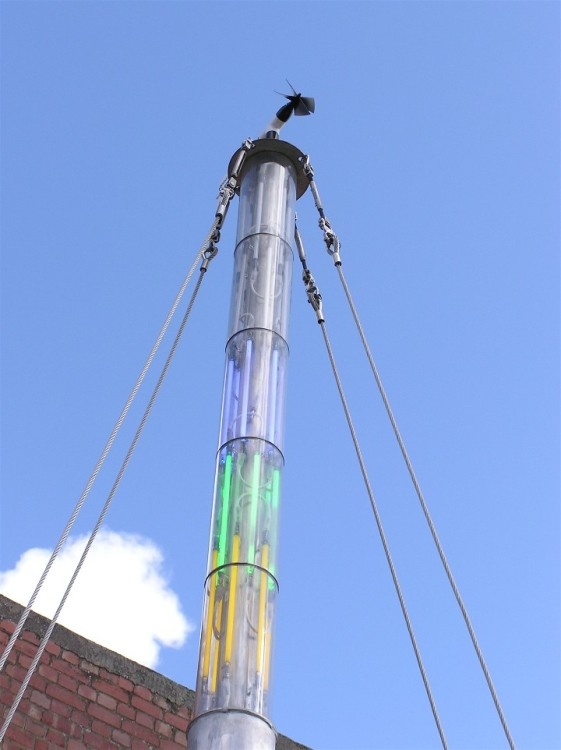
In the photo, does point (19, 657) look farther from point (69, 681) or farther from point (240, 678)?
point (240, 678)

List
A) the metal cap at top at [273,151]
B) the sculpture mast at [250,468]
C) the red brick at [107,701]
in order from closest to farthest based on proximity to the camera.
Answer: the sculpture mast at [250,468] → the metal cap at top at [273,151] → the red brick at [107,701]

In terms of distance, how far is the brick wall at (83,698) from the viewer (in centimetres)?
654

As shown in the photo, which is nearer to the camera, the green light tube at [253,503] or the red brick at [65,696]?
the green light tube at [253,503]

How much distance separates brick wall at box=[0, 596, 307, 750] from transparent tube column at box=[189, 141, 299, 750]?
2700 mm

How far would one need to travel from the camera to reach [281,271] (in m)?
5.45

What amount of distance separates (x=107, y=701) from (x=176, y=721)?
54 cm

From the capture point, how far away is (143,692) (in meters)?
7.21

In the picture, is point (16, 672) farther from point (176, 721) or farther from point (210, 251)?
point (210, 251)

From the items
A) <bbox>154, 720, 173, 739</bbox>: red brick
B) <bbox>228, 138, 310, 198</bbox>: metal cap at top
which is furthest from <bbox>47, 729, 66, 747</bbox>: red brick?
<bbox>228, 138, 310, 198</bbox>: metal cap at top

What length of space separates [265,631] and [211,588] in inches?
11.0

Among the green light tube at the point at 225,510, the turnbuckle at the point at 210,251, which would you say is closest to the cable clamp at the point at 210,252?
the turnbuckle at the point at 210,251

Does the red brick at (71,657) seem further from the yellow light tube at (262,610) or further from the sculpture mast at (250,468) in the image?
the yellow light tube at (262,610)

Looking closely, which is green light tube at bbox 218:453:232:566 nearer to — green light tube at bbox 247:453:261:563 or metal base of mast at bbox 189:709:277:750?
green light tube at bbox 247:453:261:563

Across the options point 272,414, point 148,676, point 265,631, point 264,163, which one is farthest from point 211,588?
point 148,676
